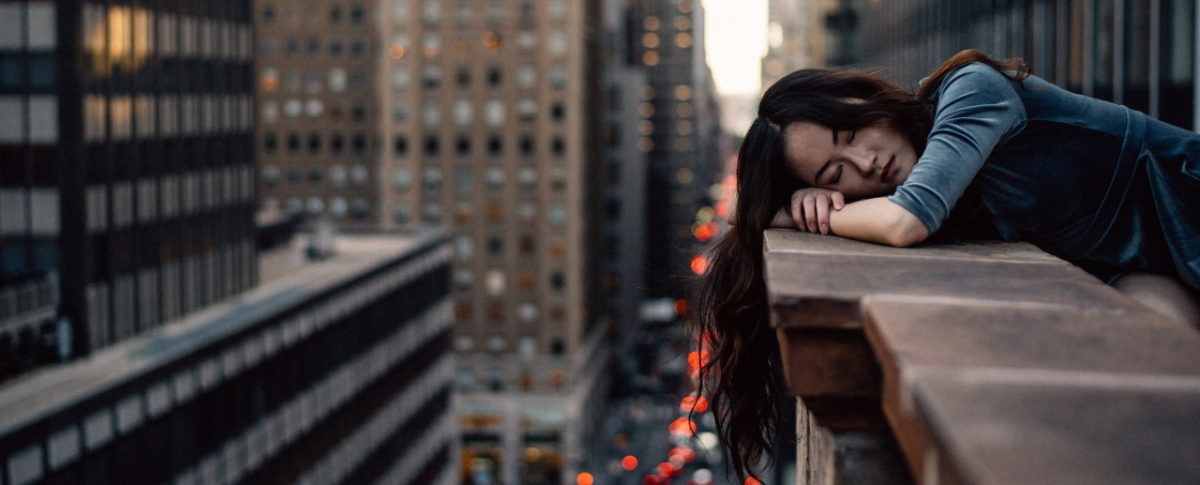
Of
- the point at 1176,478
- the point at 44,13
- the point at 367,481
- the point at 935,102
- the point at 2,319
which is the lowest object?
the point at 367,481

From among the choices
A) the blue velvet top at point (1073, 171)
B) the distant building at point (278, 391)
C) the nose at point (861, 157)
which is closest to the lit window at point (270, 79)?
the distant building at point (278, 391)

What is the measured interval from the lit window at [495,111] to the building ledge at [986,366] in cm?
7692

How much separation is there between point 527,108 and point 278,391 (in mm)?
43409

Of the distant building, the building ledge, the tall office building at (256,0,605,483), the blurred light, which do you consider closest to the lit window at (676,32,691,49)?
the tall office building at (256,0,605,483)

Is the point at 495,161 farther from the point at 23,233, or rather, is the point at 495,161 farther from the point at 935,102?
the point at 935,102

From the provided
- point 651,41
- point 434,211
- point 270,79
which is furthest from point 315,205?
point 651,41

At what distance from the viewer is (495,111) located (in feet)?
263

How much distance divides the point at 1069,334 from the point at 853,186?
2562mm

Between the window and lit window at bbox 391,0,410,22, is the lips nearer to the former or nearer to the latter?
the window

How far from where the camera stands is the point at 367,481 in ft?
157

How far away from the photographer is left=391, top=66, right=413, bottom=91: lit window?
80375 mm

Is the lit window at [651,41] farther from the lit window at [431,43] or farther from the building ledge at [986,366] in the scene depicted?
the building ledge at [986,366]

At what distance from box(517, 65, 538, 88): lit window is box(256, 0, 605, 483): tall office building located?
3.9 inches

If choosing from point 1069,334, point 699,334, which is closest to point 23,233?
point 699,334
